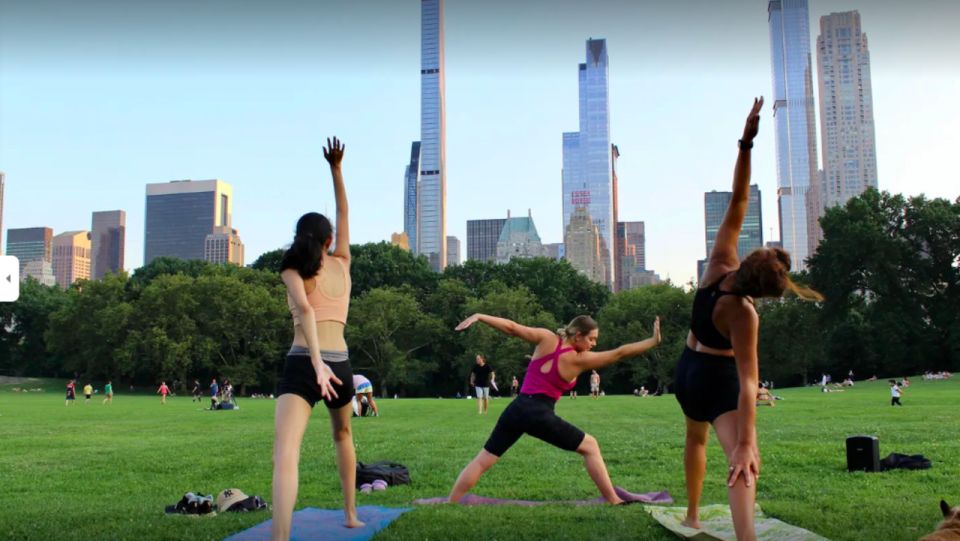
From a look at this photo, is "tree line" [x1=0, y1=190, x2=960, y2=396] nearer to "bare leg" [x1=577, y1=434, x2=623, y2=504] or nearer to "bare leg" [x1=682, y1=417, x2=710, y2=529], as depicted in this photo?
"bare leg" [x1=577, y1=434, x2=623, y2=504]

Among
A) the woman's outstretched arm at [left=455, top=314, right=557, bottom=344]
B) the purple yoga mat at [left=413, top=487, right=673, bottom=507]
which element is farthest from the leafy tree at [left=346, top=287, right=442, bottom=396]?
the woman's outstretched arm at [left=455, top=314, right=557, bottom=344]

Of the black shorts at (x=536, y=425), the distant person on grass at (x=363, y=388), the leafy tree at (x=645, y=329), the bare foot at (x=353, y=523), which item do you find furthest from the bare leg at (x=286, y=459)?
the leafy tree at (x=645, y=329)

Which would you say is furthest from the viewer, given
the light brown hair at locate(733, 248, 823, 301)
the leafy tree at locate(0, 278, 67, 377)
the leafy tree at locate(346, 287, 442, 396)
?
the leafy tree at locate(0, 278, 67, 377)

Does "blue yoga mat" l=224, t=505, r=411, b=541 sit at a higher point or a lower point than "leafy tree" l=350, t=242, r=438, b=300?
lower

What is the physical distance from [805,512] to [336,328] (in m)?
5.11

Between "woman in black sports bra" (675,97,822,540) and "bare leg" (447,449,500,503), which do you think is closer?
"woman in black sports bra" (675,97,822,540)

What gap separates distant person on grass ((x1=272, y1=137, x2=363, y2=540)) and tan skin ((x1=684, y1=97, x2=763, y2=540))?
291 cm

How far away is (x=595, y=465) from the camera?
809 centimetres

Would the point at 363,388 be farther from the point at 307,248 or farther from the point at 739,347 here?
the point at 739,347

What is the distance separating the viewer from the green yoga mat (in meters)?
6.37

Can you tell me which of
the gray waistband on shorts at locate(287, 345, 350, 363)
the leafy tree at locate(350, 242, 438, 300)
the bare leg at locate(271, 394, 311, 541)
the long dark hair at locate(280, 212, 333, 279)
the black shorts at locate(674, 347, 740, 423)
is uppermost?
the leafy tree at locate(350, 242, 438, 300)

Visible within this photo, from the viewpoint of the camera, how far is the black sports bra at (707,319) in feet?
18.5

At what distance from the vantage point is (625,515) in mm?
7633

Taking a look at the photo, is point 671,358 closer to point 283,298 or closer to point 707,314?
point 283,298
